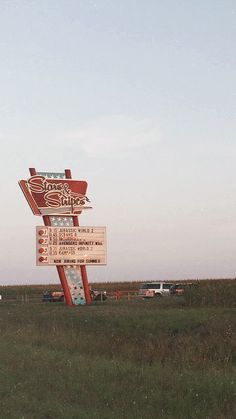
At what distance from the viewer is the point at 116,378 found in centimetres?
1376

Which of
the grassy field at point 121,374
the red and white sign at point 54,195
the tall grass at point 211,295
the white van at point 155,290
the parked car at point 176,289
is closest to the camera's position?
the grassy field at point 121,374

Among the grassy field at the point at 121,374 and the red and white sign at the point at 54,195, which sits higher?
the red and white sign at the point at 54,195

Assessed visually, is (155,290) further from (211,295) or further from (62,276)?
(211,295)

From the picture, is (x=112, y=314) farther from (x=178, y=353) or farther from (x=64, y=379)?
(x=64, y=379)

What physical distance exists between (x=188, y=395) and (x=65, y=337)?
12.4 meters

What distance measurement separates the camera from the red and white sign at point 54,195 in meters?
48.5

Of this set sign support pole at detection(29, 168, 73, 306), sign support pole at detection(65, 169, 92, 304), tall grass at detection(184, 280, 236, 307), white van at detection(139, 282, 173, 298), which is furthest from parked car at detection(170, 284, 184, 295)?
tall grass at detection(184, 280, 236, 307)

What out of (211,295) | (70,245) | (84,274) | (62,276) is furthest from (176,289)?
(211,295)

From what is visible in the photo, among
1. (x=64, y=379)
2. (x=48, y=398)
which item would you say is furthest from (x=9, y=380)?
(x=48, y=398)

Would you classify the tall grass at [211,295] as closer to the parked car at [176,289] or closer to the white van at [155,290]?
the parked car at [176,289]

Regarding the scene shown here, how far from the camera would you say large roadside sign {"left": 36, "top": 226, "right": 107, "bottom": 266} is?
48.5 m

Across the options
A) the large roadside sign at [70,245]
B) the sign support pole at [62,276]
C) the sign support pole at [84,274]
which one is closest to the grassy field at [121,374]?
the large roadside sign at [70,245]

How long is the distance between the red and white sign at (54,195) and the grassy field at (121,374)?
2242 centimetres

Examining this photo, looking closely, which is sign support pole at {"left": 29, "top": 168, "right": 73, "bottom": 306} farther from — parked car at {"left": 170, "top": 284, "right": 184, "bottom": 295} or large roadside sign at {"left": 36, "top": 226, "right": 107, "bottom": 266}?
parked car at {"left": 170, "top": 284, "right": 184, "bottom": 295}
